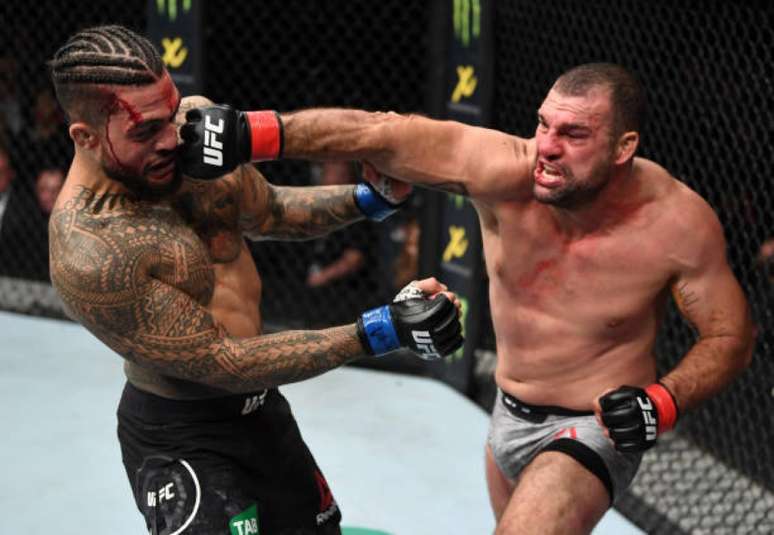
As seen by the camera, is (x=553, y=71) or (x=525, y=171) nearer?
(x=525, y=171)

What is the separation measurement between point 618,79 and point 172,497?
124cm

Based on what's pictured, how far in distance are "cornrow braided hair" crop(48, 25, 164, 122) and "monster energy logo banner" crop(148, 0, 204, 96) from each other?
248 centimetres

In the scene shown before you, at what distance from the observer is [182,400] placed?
2.65 meters

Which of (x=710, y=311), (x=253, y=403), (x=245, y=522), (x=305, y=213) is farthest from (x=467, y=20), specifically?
(x=245, y=522)

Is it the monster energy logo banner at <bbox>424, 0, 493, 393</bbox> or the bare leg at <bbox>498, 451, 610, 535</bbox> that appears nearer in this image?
the bare leg at <bbox>498, 451, 610, 535</bbox>

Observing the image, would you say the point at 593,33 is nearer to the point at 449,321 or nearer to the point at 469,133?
the point at 469,133

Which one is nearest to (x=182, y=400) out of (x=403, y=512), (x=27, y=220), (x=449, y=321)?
(x=449, y=321)

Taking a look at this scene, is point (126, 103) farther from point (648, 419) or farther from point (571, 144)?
point (648, 419)

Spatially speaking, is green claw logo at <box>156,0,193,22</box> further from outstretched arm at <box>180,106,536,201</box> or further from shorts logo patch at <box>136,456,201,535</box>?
shorts logo patch at <box>136,456,201,535</box>

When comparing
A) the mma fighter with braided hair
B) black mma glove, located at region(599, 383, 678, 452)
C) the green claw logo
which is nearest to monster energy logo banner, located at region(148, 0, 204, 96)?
the green claw logo

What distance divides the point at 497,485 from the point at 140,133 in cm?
125

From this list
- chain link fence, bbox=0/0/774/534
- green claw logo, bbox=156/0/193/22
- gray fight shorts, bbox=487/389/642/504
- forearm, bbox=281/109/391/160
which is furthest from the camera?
green claw logo, bbox=156/0/193/22

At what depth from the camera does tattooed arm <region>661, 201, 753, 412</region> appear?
272 cm

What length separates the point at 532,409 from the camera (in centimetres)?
292
